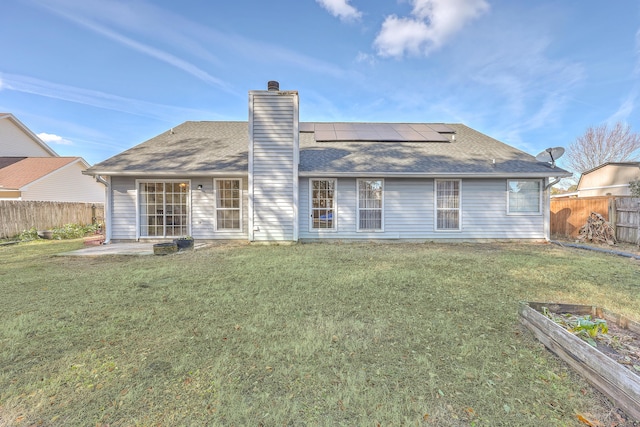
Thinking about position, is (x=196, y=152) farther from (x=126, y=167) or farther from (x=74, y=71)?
(x=74, y=71)

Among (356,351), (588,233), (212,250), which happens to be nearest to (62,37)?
(212,250)

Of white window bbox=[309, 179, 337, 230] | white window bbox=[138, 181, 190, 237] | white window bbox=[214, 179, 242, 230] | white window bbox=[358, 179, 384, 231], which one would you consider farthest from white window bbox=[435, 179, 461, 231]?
white window bbox=[138, 181, 190, 237]

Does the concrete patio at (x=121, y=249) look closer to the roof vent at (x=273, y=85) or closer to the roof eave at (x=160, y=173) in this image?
the roof eave at (x=160, y=173)

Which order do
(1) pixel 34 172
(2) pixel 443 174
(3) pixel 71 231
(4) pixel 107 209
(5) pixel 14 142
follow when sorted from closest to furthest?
(2) pixel 443 174 → (4) pixel 107 209 → (3) pixel 71 231 → (1) pixel 34 172 → (5) pixel 14 142

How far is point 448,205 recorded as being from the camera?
9359 mm

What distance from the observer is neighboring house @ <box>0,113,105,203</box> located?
15.4 m

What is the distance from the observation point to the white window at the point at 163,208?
925 cm

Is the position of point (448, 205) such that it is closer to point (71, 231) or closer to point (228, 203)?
point (228, 203)

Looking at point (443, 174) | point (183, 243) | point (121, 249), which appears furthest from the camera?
point (443, 174)

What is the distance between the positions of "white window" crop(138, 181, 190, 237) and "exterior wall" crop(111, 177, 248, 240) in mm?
198

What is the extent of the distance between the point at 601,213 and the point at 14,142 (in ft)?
111

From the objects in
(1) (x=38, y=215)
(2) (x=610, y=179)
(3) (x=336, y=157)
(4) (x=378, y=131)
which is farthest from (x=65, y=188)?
(2) (x=610, y=179)

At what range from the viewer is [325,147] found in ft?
35.4

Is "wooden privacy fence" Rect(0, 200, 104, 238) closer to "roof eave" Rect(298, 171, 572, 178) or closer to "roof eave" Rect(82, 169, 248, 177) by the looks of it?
"roof eave" Rect(82, 169, 248, 177)
